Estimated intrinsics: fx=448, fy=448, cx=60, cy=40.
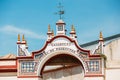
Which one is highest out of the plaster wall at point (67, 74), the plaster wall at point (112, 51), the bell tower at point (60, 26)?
the bell tower at point (60, 26)

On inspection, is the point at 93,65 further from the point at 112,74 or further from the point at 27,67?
the point at 27,67

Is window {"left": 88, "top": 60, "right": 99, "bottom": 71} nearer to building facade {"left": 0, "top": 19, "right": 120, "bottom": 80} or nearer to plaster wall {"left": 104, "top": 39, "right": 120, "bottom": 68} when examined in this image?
building facade {"left": 0, "top": 19, "right": 120, "bottom": 80}

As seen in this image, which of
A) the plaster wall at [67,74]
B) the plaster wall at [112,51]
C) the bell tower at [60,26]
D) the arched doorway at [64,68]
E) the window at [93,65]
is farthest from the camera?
the plaster wall at [67,74]

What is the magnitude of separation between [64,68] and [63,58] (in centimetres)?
264

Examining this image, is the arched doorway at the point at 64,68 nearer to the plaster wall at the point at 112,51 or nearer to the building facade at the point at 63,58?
the building facade at the point at 63,58

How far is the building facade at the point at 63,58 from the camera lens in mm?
25188

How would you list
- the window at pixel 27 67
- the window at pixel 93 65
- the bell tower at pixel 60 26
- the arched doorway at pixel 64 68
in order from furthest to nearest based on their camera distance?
the arched doorway at pixel 64 68
the window at pixel 27 67
the bell tower at pixel 60 26
the window at pixel 93 65

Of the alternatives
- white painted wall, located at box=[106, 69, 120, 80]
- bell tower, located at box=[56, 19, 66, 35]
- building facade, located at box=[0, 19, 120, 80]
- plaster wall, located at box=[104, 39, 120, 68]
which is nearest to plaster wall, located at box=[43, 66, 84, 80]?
building facade, located at box=[0, 19, 120, 80]

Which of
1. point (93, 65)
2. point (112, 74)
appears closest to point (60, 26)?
point (93, 65)

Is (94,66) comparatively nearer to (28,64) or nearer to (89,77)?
(89,77)

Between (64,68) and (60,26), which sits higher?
(60,26)

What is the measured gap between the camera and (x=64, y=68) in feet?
94.8

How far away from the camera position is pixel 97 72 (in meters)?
25.1

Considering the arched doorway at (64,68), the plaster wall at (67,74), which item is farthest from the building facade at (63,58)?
the plaster wall at (67,74)
